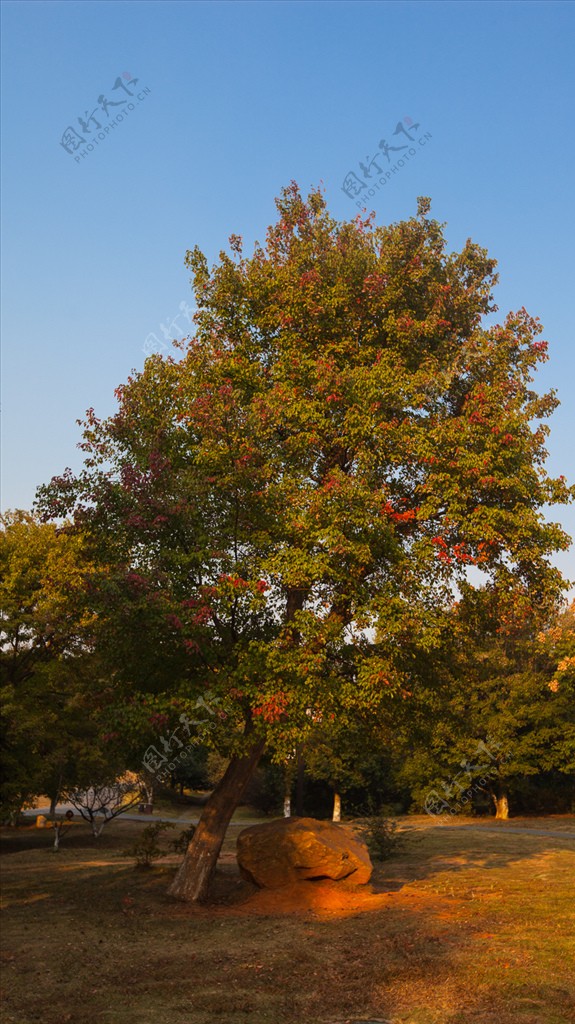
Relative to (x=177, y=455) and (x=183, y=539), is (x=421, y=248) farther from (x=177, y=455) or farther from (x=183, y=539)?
(x=183, y=539)

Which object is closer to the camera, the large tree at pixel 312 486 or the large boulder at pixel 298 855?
the large tree at pixel 312 486

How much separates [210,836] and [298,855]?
95.2 inches

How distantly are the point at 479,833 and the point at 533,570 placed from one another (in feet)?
78.0

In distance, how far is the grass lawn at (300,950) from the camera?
10.0 metres

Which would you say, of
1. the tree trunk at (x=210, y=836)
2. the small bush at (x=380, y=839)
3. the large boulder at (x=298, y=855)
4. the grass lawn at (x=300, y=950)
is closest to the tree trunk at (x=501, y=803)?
the small bush at (x=380, y=839)

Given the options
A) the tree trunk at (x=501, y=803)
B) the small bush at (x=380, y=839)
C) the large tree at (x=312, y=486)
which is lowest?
the tree trunk at (x=501, y=803)

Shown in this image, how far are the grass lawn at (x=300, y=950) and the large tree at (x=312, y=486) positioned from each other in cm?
300

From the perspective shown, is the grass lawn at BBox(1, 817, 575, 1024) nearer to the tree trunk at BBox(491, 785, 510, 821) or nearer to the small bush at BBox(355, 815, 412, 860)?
the small bush at BBox(355, 815, 412, 860)

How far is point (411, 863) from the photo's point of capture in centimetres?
2592

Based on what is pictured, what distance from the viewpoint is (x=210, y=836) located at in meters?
19.7

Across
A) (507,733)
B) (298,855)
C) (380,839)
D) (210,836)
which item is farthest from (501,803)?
(210,836)

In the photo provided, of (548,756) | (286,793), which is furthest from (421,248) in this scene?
(286,793)

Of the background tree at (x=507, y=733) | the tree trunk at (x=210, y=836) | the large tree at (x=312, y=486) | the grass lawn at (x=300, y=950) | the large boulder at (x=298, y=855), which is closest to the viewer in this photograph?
the grass lawn at (x=300, y=950)

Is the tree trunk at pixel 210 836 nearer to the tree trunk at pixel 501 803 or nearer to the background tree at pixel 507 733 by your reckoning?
the background tree at pixel 507 733
